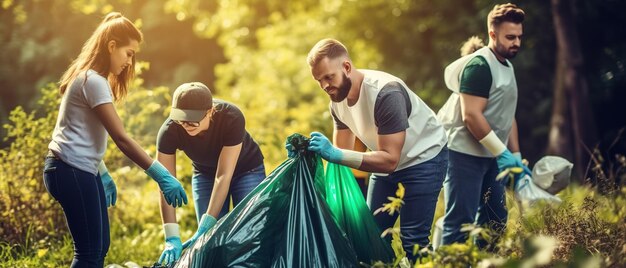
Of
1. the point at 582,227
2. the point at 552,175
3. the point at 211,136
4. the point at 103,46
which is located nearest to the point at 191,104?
the point at 211,136

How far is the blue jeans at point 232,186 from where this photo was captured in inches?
195

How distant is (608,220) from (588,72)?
6.95 m

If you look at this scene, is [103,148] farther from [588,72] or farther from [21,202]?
[588,72]

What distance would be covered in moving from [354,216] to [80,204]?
1347 mm

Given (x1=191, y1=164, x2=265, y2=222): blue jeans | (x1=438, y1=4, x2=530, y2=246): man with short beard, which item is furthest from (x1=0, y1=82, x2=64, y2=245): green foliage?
(x1=438, y1=4, x2=530, y2=246): man with short beard

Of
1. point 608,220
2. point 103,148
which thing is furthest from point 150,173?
point 608,220

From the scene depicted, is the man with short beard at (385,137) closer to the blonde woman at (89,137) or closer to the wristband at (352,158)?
the wristband at (352,158)

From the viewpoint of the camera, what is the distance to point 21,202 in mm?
5977

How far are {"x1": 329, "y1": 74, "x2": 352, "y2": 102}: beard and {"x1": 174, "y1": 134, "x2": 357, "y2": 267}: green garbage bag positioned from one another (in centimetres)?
26

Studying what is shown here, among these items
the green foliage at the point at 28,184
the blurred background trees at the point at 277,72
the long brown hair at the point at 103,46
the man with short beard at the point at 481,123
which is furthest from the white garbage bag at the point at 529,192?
the green foliage at the point at 28,184

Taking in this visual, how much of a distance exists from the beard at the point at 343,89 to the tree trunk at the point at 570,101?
5530mm

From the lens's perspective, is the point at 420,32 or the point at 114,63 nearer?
the point at 114,63

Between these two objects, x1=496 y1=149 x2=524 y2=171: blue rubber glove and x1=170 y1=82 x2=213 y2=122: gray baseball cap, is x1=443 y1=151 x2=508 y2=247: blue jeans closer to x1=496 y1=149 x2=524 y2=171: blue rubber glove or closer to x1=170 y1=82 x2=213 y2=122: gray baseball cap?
x1=496 y1=149 x2=524 y2=171: blue rubber glove

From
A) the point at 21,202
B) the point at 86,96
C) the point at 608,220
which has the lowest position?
the point at 608,220
